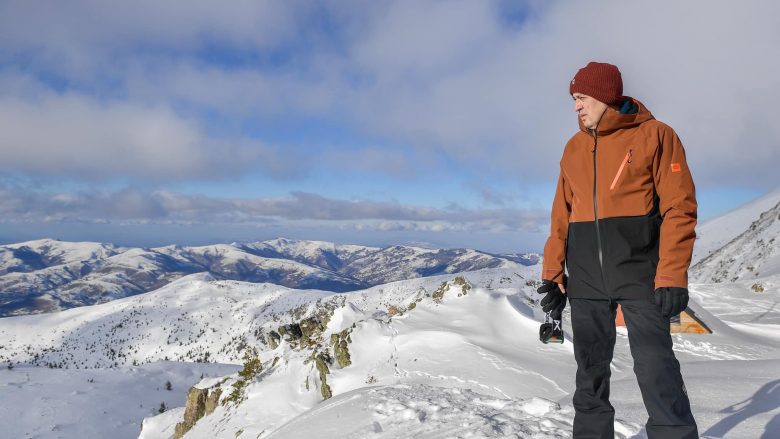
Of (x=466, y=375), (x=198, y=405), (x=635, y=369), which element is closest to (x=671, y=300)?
(x=635, y=369)

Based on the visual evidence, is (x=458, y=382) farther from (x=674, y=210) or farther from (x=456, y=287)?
(x=674, y=210)

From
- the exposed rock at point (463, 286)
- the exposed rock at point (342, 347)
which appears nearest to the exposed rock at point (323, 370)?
the exposed rock at point (342, 347)

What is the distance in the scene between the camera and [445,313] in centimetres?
1446

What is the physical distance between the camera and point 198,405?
16891 millimetres

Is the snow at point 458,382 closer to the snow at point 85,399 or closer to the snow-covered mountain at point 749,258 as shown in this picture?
the snow at point 85,399

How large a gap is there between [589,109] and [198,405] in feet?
59.8

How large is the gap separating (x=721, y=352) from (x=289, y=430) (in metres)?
10.4

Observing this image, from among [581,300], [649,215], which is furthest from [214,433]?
[649,215]

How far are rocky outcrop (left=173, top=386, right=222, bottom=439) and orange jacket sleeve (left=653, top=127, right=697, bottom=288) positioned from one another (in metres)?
16.9

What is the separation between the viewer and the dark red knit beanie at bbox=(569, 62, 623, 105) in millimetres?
3596

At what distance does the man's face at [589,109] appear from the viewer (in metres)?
3.70

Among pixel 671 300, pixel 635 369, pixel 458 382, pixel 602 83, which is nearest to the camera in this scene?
pixel 671 300

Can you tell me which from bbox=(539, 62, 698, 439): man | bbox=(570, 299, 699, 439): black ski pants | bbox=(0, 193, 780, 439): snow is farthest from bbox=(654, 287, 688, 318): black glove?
bbox=(0, 193, 780, 439): snow

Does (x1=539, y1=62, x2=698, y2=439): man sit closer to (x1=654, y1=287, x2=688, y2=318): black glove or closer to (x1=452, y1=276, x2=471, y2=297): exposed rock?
(x1=654, y1=287, x2=688, y2=318): black glove
